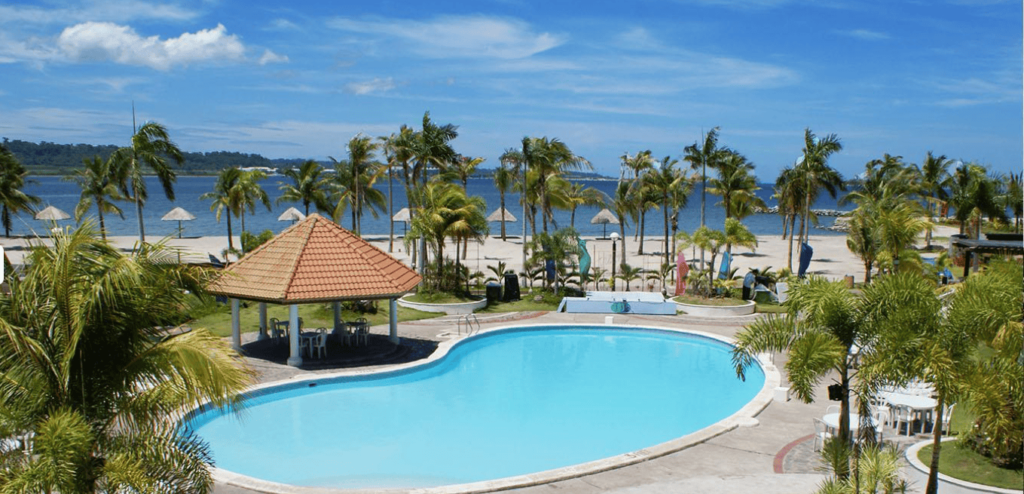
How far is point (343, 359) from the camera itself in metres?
19.8

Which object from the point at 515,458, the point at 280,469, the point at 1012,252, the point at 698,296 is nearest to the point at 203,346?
the point at 280,469

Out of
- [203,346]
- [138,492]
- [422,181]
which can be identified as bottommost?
[138,492]

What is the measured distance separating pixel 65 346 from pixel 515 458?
31.2ft

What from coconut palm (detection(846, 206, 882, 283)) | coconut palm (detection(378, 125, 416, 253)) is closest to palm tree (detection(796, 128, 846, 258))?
coconut palm (detection(846, 206, 882, 283))

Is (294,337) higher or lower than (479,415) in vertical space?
higher

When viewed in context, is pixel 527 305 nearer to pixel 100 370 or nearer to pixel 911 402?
pixel 911 402

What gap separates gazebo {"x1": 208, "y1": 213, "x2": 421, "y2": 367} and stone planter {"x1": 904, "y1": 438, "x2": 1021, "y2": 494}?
481 inches

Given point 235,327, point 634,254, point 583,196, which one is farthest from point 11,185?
point 634,254

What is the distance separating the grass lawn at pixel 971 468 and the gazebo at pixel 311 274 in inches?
494

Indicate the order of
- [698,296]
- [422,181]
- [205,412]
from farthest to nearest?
[422,181] < [698,296] < [205,412]

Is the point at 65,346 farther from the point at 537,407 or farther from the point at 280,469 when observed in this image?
the point at 537,407

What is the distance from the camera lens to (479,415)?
56.1 ft

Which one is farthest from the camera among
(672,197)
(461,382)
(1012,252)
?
(672,197)

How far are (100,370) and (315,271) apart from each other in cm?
1280
